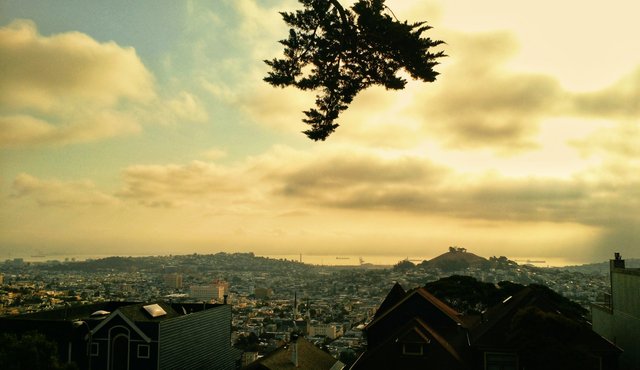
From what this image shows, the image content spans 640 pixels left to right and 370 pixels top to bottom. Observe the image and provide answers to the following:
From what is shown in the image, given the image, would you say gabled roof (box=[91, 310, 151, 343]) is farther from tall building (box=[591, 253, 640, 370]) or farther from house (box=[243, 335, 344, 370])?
tall building (box=[591, 253, 640, 370])

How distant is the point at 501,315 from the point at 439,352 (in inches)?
148

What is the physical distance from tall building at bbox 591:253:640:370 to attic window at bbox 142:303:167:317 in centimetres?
2984

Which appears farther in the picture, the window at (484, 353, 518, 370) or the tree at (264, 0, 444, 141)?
the window at (484, 353, 518, 370)

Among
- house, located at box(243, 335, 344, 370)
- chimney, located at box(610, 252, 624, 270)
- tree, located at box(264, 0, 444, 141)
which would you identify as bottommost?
house, located at box(243, 335, 344, 370)

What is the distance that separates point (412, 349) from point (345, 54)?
17.7 meters

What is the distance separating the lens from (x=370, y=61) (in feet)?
48.5

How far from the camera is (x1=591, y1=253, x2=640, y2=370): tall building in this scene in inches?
1096

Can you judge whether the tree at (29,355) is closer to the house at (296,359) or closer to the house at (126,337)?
the house at (126,337)

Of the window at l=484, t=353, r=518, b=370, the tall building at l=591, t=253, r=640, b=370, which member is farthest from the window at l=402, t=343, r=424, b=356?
the tall building at l=591, t=253, r=640, b=370

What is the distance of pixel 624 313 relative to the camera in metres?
30.0

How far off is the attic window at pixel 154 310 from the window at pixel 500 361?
2262 centimetres

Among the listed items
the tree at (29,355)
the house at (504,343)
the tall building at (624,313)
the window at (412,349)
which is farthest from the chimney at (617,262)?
the tree at (29,355)

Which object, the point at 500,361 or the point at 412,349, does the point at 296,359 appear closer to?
the point at 412,349

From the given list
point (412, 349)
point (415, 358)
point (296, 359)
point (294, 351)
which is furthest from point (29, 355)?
point (415, 358)
